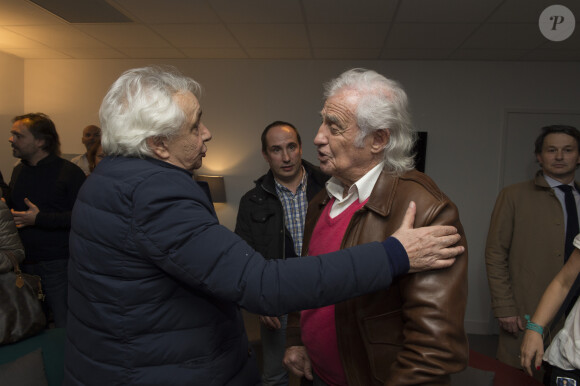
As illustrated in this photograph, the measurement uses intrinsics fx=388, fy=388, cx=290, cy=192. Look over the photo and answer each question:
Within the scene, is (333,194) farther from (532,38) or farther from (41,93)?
(41,93)

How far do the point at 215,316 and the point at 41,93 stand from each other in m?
4.98

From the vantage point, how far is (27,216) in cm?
252

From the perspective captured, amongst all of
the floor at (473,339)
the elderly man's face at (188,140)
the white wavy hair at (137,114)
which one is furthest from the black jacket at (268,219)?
the floor at (473,339)

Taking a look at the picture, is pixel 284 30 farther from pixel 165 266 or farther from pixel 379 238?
pixel 165 266

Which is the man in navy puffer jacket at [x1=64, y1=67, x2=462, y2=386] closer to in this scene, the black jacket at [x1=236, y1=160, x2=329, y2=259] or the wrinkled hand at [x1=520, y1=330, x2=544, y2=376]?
the wrinkled hand at [x1=520, y1=330, x2=544, y2=376]

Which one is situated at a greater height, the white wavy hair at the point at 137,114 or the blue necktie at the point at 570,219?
the white wavy hair at the point at 137,114

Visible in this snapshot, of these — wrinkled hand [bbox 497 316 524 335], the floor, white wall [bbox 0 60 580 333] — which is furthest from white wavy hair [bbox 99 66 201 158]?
white wall [bbox 0 60 580 333]

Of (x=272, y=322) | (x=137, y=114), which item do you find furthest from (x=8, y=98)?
(x=137, y=114)

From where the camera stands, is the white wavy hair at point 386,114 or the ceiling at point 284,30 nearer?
the white wavy hair at point 386,114

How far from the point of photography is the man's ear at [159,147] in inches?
41.7

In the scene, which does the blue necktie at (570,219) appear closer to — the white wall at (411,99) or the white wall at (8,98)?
the white wall at (411,99)

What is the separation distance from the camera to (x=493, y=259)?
7.86 feet

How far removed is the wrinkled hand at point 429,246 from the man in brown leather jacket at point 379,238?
0.04m

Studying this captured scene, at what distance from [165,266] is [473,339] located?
4182 millimetres
